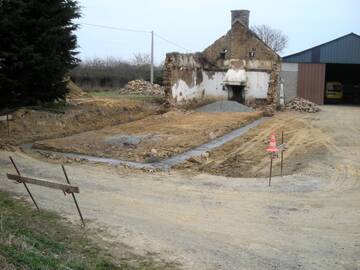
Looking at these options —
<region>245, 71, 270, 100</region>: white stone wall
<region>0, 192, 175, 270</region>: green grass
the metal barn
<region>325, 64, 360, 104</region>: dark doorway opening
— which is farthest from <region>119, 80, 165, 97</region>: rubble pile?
<region>0, 192, 175, 270</region>: green grass

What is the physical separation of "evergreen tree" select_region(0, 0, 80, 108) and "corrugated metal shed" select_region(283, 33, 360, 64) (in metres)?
23.1

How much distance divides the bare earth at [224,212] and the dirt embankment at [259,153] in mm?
833

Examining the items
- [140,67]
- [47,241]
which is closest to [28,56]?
[47,241]

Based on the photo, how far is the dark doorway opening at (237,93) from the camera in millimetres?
39969

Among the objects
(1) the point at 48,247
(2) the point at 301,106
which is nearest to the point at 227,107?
(2) the point at 301,106

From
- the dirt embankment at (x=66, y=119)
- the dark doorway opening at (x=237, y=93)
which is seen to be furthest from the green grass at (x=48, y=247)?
the dark doorway opening at (x=237, y=93)

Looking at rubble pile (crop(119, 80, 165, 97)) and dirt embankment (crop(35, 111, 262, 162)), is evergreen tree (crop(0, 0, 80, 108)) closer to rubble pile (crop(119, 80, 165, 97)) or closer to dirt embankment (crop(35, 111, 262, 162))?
dirt embankment (crop(35, 111, 262, 162))

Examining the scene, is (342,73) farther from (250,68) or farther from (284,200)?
(284,200)

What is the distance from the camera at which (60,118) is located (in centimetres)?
2600

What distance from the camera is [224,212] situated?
38.6ft

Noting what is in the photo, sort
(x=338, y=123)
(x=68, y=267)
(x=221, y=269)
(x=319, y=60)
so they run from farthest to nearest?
(x=319, y=60), (x=338, y=123), (x=221, y=269), (x=68, y=267)

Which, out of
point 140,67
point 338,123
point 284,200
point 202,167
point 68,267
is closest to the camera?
point 68,267

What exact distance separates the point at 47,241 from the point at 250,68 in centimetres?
3264

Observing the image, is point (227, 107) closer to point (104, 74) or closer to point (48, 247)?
point (104, 74)
